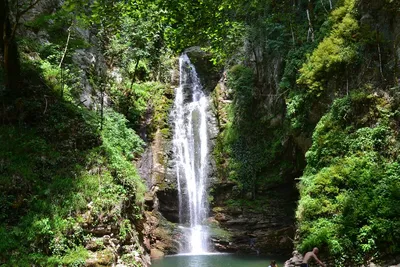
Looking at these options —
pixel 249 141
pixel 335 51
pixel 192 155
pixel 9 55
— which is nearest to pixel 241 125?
pixel 249 141

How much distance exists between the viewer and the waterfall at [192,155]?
1909 centimetres

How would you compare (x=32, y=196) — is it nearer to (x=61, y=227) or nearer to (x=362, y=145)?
(x=61, y=227)

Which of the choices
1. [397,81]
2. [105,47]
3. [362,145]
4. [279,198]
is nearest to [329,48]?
[397,81]

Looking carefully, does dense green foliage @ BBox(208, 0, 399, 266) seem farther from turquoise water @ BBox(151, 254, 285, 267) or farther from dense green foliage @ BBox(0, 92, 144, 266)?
dense green foliage @ BBox(0, 92, 144, 266)

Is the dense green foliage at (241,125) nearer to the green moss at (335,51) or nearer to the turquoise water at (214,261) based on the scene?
the green moss at (335,51)

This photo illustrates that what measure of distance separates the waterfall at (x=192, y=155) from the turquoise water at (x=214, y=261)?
1.46m

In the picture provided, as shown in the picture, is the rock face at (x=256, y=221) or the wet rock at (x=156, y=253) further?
the rock face at (x=256, y=221)

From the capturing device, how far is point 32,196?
1062 cm

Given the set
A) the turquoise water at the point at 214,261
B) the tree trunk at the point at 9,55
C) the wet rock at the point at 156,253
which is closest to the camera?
the tree trunk at the point at 9,55

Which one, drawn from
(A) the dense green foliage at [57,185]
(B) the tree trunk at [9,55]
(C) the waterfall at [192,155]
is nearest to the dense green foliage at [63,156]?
(A) the dense green foliage at [57,185]

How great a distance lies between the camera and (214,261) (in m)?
15.6

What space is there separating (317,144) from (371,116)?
2110mm

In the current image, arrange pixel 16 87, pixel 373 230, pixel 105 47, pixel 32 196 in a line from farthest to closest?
pixel 105 47
pixel 16 87
pixel 32 196
pixel 373 230

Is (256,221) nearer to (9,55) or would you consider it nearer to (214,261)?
(214,261)
